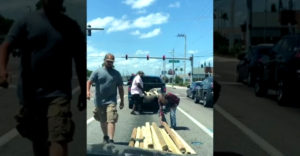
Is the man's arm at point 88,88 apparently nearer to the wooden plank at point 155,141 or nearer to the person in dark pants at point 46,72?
the person in dark pants at point 46,72

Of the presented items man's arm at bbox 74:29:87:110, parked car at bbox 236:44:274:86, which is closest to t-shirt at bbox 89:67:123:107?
man's arm at bbox 74:29:87:110

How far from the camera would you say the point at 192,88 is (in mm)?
2498

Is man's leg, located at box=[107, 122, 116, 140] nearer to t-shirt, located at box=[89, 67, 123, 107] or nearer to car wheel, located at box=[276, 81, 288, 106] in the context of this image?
t-shirt, located at box=[89, 67, 123, 107]

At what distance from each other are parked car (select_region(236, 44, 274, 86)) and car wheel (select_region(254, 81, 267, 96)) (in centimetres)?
3

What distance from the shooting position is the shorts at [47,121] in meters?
2.23

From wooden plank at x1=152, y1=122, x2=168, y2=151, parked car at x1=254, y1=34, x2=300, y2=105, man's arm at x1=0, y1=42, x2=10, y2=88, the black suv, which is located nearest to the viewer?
man's arm at x1=0, y1=42, x2=10, y2=88

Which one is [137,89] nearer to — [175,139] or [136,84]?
[136,84]

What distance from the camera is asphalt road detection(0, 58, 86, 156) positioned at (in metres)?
2.32

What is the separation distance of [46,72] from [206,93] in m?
0.96

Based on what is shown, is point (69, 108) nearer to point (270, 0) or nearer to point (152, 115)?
point (152, 115)

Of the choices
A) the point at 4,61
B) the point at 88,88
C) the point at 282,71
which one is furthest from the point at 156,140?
the point at 4,61

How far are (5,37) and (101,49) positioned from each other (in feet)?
1.81

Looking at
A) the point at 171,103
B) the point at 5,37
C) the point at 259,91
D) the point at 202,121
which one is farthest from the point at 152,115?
the point at 5,37

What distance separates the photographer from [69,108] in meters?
2.32
